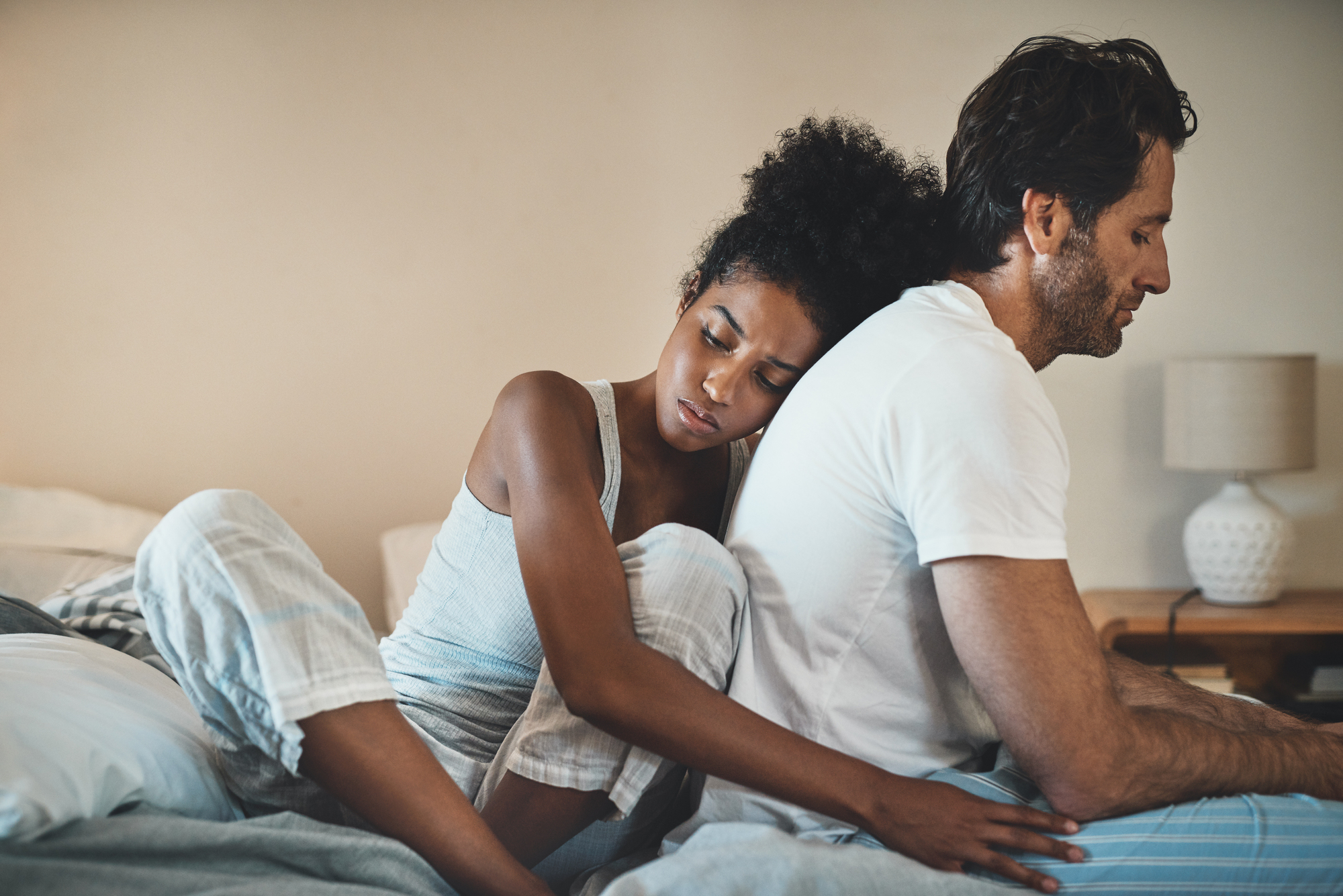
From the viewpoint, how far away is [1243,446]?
232 cm

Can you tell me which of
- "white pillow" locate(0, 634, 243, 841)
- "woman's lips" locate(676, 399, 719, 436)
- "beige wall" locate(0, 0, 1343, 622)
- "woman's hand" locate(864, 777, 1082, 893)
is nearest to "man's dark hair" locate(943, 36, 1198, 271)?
"woman's lips" locate(676, 399, 719, 436)

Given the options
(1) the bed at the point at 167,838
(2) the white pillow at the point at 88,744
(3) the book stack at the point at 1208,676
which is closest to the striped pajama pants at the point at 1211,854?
(1) the bed at the point at 167,838

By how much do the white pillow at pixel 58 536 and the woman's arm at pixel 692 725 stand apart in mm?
1593

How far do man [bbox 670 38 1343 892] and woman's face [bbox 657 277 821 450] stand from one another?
0.32 ft

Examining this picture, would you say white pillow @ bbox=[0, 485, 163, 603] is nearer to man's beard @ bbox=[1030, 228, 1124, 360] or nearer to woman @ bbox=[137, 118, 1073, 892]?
woman @ bbox=[137, 118, 1073, 892]

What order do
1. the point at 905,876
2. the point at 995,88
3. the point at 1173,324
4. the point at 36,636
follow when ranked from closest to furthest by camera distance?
the point at 905,876 < the point at 36,636 < the point at 995,88 < the point at 1173,324

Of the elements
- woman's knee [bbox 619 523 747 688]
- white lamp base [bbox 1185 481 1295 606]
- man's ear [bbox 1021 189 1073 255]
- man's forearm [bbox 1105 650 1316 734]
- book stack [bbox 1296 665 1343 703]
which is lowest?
book stack [bbox 1296 665 1343 703]

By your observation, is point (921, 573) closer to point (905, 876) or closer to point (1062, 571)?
point (1062, 571)

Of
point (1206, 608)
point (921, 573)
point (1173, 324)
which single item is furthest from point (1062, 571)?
point (1173, 324)

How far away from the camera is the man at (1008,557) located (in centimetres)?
77

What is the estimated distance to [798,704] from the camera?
88 centimetres

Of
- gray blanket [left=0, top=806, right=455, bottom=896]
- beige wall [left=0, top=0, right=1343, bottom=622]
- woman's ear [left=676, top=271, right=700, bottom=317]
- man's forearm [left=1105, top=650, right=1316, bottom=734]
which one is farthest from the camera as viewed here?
beige wall [left=0, top=0, right=1343, bottom=622]

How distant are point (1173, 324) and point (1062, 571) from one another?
222 centimetres

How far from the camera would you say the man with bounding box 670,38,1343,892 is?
771mm
